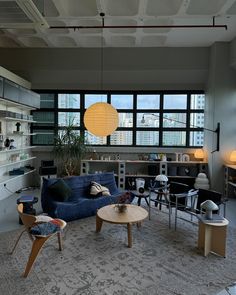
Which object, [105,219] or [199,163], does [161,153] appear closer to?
[199,163]

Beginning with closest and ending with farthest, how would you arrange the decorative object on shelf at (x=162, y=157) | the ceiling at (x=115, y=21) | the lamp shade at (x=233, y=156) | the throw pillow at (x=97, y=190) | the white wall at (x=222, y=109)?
the ceiling at (x=115, y=21) < the throw pillow at (x=97, y=190) < the lamp shade at (x=233, y=156) < the white wall at (x=222, y=109) < the decorative object on shelf at (x=162, y=157)

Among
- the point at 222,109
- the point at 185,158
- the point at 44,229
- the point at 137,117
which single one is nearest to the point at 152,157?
the point at 185,158

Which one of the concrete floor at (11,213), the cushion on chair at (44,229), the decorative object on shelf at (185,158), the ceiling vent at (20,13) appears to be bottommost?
the concrete floor at (11,213)

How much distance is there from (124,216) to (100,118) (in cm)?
183

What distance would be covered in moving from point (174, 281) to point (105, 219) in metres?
1.34

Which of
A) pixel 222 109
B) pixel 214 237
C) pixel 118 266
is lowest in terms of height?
pixel 118 266

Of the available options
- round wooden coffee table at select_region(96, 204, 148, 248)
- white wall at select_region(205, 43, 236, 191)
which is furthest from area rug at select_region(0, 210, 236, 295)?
white wall at select_region(205, 43, 236, 191)

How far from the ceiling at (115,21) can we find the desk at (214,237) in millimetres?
4139

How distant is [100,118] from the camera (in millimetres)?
4461

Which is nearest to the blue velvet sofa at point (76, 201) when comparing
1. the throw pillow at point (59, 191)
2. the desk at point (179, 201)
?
the throw pillow at point (59, 191)

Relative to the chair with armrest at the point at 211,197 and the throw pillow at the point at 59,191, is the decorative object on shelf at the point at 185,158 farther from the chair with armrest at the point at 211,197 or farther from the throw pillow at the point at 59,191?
the throw pillow at the point at 59,191

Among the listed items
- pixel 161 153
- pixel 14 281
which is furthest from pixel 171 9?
pixel 14 281

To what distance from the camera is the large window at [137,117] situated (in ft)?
24.8

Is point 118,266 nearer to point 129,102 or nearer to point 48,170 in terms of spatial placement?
point 48,170
